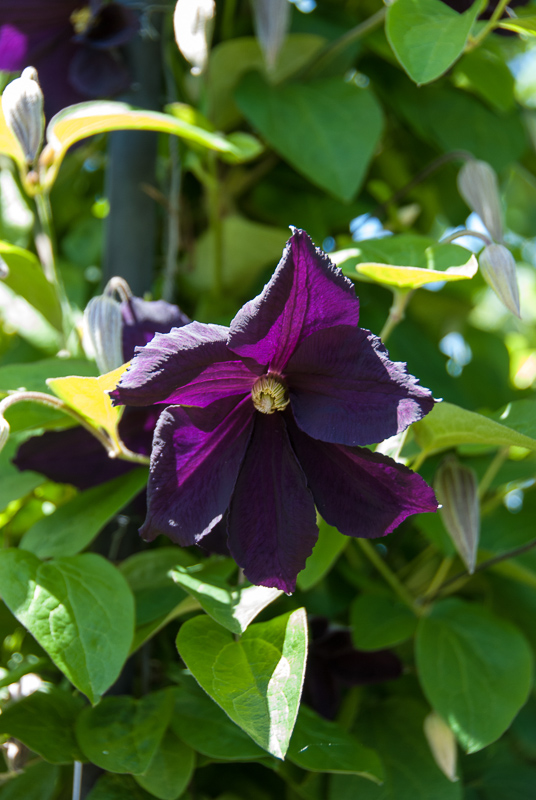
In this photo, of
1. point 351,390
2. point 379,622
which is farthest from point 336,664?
point 351,390

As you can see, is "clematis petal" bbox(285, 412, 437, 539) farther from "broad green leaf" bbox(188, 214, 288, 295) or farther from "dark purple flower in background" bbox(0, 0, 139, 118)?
"dark purple flower in background" bbox(0, 0, 139, 118)

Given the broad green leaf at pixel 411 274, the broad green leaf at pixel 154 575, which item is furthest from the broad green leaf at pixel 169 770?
the broad green leaf at pixel 411 274

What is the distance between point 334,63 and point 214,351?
612 mm

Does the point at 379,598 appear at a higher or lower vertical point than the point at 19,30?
lower

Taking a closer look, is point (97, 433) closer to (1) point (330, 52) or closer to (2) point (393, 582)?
(2) point (393, 582)

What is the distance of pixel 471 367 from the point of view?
105 centimetres

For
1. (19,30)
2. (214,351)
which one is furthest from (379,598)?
(19,30)

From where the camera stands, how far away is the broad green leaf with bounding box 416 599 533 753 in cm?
62

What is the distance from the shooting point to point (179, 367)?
0.45 m

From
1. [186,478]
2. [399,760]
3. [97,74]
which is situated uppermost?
[97,74]

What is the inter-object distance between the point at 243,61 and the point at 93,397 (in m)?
0.54

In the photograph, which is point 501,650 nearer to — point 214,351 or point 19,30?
point 214,351

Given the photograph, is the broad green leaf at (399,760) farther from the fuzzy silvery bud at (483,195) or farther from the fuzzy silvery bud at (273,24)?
the fuzzy silvery bud at (273,24)

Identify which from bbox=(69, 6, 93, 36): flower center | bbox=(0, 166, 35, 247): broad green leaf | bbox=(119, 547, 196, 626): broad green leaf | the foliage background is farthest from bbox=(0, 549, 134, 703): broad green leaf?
bbox=(69, 6, 93, 36): flower center
